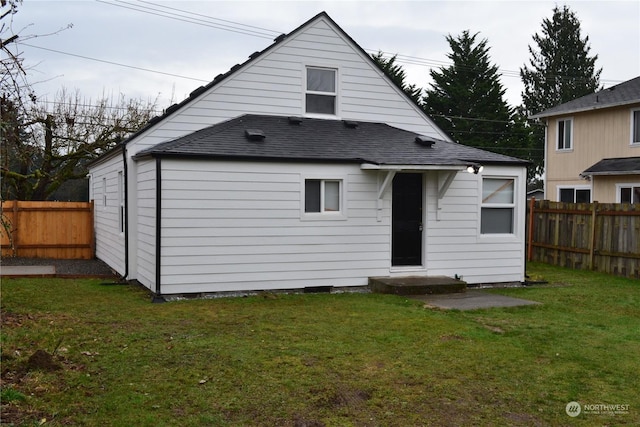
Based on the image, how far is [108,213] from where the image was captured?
50.4 ft

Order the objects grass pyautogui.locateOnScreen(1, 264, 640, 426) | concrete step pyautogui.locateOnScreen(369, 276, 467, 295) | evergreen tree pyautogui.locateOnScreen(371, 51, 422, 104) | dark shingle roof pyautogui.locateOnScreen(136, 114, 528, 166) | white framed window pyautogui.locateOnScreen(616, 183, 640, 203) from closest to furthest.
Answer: grass pyautogui.locateOnScreen(1, 264, 640, 426) < dark shingle roof pyautogui.locateOnScreen(136, 114, 528, 166) < concrete step pyautogui.locateOnScreen(369, 276, 467, 295) < white framed window pyautogui.locateOnScreen(616, 183, 640, 203) < evergreen tree pyautogui.locateOnScreen(371, 51, 422, 104)

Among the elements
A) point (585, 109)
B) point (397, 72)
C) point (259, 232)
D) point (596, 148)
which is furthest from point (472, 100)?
point (259, 232)

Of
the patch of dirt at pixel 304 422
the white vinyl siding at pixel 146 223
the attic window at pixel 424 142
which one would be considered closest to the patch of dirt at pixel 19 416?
the patch of dirt at pixel 304 422

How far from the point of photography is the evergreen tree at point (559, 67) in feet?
159

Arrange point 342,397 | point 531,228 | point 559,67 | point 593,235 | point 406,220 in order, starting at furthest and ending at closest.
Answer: point 559,67 < point 531,228 < point 593,235 < point 406,220 < point 342,397

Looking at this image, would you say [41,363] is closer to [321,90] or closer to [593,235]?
[321,90]

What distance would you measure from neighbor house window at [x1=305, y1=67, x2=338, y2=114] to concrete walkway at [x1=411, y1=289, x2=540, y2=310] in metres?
5.05

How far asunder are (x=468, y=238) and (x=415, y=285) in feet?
6.73

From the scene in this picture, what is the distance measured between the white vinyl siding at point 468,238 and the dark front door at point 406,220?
0.22 metres

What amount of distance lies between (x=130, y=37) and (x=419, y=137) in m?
11.1

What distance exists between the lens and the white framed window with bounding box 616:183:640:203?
63.5 ft

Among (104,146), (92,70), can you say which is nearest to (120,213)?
(104,146)

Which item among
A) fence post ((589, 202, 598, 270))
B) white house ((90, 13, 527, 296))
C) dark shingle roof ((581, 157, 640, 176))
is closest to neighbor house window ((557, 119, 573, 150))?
dark shingle roof ((581, 157, 640, 176))

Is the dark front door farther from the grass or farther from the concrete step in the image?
the grass
